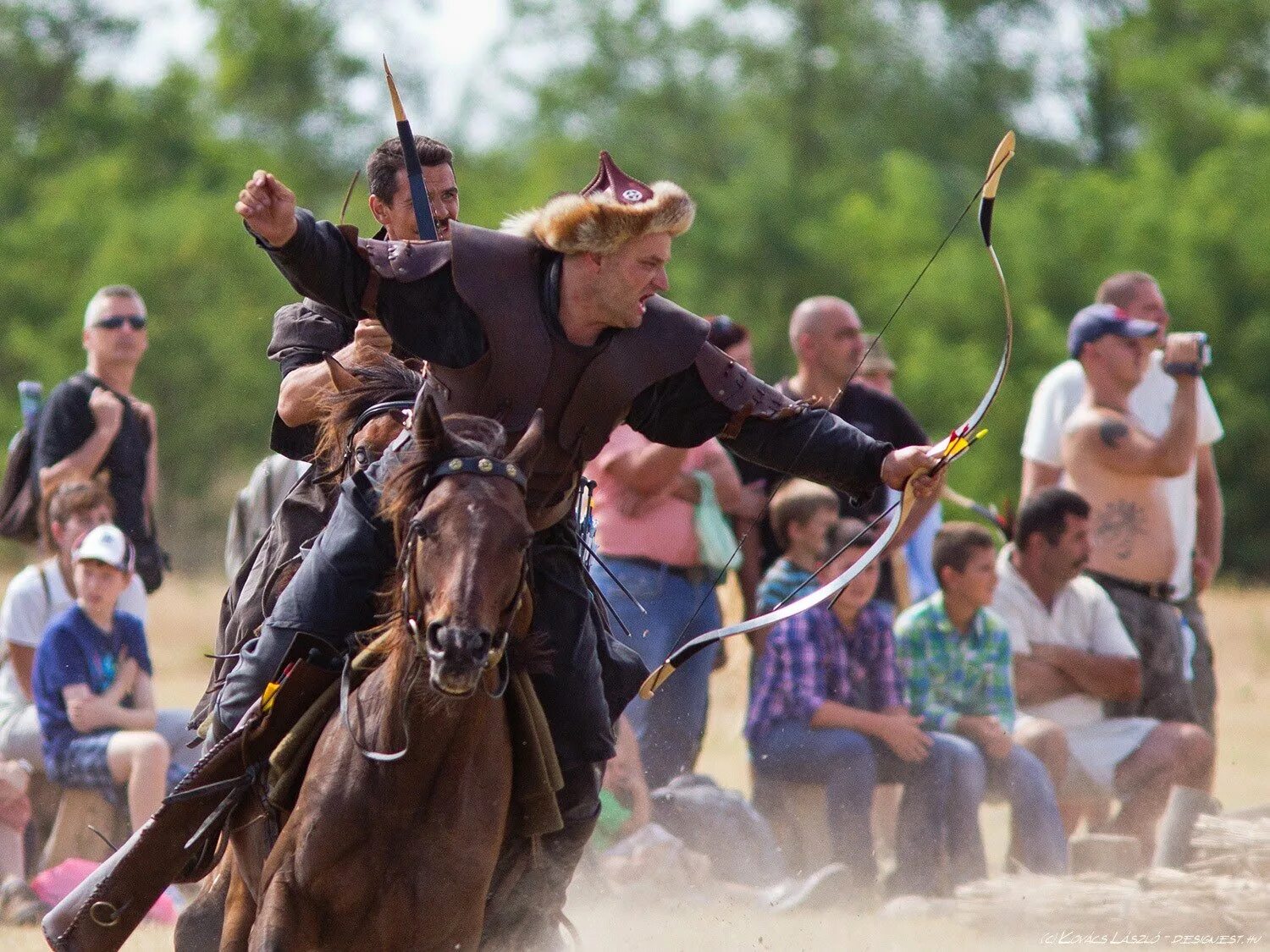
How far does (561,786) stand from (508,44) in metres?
43.7

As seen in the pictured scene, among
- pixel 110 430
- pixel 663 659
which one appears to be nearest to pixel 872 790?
pixel 663 659

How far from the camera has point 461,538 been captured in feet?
14.3

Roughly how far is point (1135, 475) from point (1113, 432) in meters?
0.25

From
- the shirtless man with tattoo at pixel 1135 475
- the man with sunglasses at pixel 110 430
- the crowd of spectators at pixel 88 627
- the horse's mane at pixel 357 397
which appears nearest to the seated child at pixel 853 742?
the shirtless man with tattoo at pixel 1135 475

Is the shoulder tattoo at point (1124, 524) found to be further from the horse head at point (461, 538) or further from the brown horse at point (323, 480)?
the horse head at point (461, 538)

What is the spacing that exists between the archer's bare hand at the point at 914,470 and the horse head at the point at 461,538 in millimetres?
1132

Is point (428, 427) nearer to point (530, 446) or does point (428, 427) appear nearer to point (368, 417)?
point (530, 446)

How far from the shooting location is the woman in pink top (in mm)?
8812

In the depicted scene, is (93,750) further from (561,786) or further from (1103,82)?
(1103,82)

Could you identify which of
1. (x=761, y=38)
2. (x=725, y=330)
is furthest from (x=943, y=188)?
(x=725, y=330)

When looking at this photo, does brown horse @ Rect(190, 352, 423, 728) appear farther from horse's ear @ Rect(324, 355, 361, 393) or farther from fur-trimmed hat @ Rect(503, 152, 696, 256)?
fur-trimmed hat @ Rect(503, 152, 696, 256)

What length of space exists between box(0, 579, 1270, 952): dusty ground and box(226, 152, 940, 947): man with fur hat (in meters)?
2.49

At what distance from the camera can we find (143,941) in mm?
7434

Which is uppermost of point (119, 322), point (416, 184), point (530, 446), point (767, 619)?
point (119, 322)
